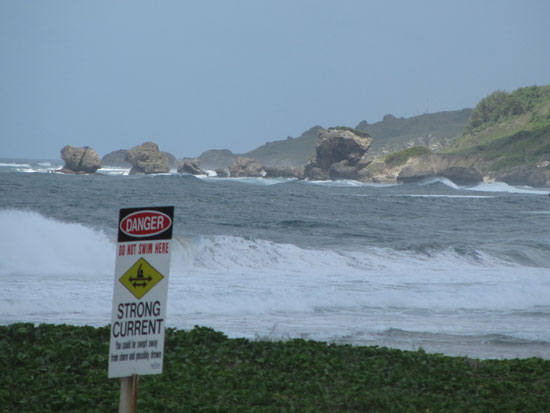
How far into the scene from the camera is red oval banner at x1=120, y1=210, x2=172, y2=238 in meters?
3.57

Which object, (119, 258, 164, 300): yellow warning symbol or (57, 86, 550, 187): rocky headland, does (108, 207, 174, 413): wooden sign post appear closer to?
(119, 258, 164, 300): yellow warning symbol

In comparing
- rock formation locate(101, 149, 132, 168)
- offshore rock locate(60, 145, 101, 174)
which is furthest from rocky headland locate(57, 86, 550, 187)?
rock formation locate(101, 149, 132, 168)

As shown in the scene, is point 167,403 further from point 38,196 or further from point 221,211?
point 38,196

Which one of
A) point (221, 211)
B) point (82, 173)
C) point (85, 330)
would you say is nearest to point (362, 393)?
point (85, 330)

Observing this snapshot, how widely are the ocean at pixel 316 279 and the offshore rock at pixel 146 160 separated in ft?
239

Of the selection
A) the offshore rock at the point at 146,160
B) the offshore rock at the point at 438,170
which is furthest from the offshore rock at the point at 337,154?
the offshore rock at the point at 146,160

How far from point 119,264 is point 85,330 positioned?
4459 mm

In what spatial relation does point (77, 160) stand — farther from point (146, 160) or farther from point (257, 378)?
point (257, 378)

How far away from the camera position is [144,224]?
11.7 ft

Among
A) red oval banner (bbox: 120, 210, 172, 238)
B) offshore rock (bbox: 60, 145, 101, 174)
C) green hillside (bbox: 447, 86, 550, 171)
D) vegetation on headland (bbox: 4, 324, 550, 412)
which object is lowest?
vegetation on headland (bbox: 4, 324, 550, 412)

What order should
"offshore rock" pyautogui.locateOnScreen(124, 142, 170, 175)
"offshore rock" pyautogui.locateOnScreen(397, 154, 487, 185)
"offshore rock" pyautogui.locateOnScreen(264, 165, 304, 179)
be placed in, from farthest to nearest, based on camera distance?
"offshore rock" pyautogui.locateOnScreen(264, 165, 304, 179)
"offshore rock" pyautogui.locateOnScreen(124, 142, 170, 175)
"offshore rock" pyautogui.locateOnScreen(397, 154, 487, 185)

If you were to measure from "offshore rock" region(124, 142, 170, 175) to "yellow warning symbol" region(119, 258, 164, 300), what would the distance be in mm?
98075

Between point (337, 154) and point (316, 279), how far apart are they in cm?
9394

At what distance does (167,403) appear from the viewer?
17.5ft
